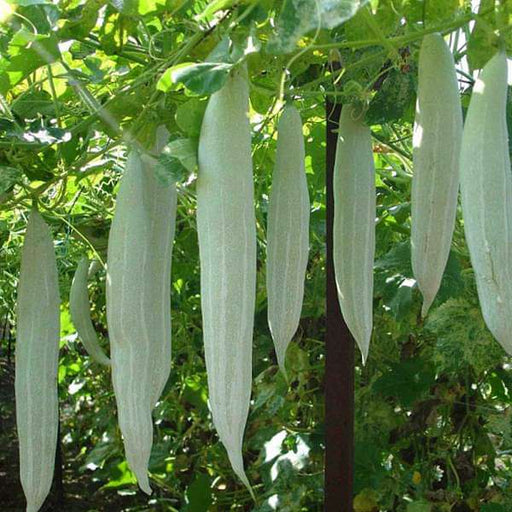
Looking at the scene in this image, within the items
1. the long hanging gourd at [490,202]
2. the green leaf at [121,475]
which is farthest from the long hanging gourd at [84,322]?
the green leaf at [121,475]

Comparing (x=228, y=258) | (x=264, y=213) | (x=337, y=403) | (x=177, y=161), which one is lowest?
(x=337, y=403)

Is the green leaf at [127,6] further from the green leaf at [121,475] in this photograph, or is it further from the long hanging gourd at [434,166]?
the green leaf at [121,475]

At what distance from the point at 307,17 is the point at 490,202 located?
8.6 inches

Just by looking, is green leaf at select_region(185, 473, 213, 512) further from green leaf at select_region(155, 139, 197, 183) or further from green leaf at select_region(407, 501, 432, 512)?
green leaf at select_region(155, 139, 197, 183)

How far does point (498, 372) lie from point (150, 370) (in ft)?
4.96

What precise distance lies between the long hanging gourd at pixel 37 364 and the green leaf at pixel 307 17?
441mm

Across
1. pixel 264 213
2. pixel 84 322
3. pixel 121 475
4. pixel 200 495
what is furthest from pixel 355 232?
pixel 121 475

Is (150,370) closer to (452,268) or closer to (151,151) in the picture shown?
(151,151)

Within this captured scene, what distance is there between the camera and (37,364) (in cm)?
93

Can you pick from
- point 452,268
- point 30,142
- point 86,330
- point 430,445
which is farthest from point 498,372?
point 30,142

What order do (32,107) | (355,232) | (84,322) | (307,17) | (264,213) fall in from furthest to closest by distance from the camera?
1. (264,213)
2. (84,322)
3. (32,107)
4. (355,232)
5. (307,17)

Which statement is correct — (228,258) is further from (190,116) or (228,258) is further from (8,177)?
(8,177)

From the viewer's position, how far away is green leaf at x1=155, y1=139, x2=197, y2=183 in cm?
77

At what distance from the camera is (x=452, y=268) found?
58.0 inches
